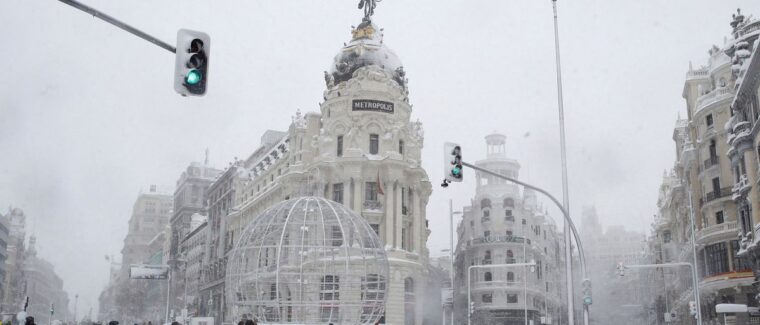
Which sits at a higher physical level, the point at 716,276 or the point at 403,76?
the point at 403,76

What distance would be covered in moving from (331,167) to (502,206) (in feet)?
94.5

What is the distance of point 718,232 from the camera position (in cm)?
4684

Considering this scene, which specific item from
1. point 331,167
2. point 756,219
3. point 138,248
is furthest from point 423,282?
point 138,248

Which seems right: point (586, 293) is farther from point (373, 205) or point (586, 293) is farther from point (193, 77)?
point (373, 205)

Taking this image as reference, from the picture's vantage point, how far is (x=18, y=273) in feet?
408

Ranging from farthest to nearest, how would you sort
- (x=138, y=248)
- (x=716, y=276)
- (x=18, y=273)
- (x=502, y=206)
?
(x=138, y=248) < (x=18, y=273) < (x=502, y=206) < (x=716, y=276)

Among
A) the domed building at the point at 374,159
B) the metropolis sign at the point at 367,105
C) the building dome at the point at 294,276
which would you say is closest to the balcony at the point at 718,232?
the domed building at the point at 374,159

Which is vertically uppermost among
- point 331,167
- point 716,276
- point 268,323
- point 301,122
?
point 301,122

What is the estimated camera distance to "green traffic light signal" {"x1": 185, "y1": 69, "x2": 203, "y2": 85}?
37.1 ft

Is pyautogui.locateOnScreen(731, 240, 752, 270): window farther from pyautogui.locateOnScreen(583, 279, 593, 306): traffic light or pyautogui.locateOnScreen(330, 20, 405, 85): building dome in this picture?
pyautogui.locateOnScreen(330, 20, 405, 85): building dome

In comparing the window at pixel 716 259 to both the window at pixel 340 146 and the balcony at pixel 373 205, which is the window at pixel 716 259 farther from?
the window at pixel 340 146

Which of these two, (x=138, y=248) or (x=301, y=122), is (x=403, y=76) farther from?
(x=138, y=248)

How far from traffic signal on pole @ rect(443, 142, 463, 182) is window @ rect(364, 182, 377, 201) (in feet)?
122

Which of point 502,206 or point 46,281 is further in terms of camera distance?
point 46,281
